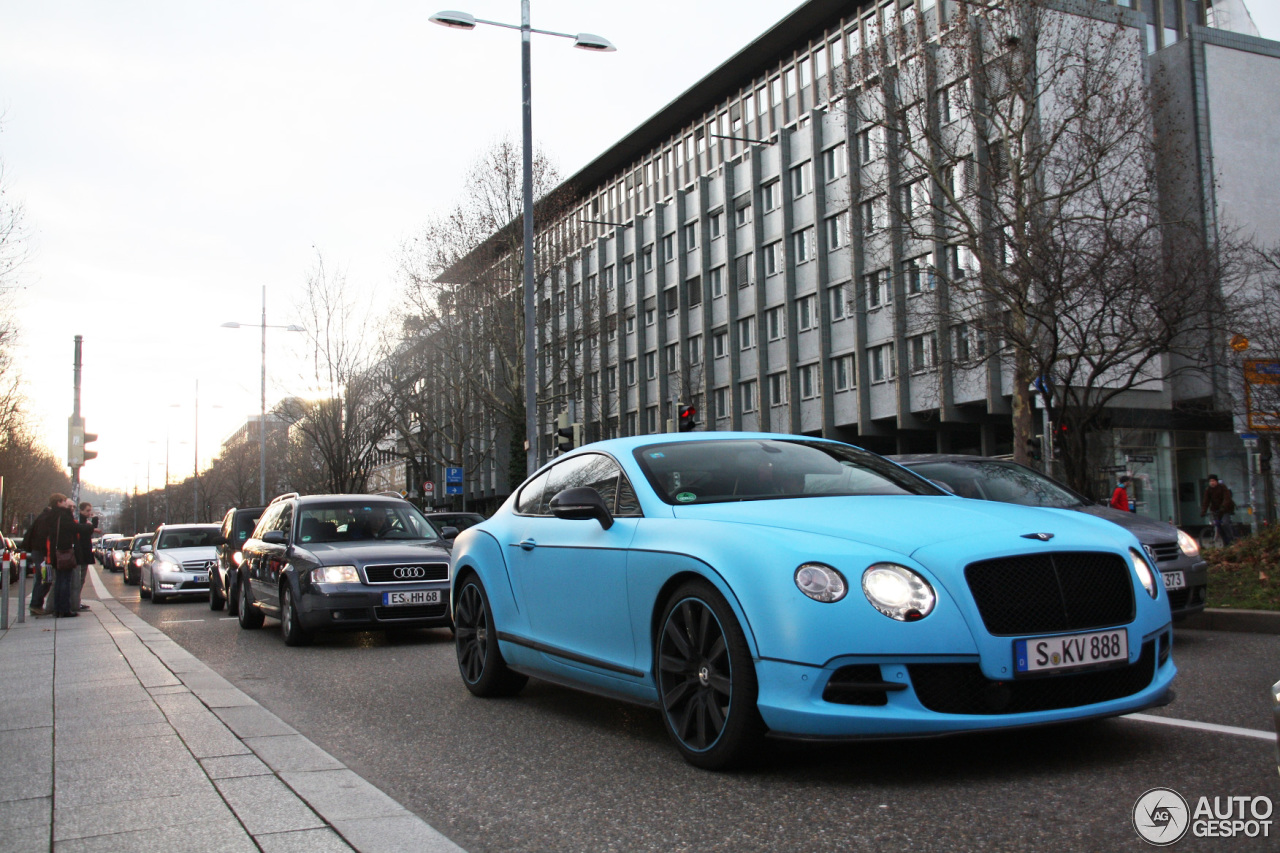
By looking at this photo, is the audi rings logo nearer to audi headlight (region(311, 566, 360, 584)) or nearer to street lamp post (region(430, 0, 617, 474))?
audi headlight (region(311, 566, 360, 584))

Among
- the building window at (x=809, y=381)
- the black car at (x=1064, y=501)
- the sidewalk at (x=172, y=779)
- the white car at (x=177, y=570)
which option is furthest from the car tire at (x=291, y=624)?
the building window at (x=809, y=381)

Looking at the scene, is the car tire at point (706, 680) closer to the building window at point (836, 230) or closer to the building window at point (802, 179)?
the building window at point (836, 230)

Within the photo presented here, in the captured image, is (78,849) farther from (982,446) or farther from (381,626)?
(982,446)

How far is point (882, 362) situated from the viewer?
4631cm

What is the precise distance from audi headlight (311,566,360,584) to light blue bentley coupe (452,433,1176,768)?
231 inches

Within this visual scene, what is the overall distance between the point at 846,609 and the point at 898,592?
20 cm

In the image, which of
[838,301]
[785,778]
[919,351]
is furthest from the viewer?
[838,301]

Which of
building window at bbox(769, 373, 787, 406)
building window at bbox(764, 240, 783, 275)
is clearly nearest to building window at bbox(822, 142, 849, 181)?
building window at bbox(764, 240, 783, 275)

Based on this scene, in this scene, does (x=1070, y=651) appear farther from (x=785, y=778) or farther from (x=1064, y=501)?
(x=1064, y=501)

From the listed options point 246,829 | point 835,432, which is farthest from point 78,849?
point 835,432

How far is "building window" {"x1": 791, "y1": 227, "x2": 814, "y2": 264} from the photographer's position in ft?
165

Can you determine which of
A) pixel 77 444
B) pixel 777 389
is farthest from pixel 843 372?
pixel 77 444

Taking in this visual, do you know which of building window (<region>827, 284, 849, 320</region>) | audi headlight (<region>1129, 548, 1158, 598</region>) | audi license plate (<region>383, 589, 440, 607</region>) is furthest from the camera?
building window (<region>827, 284, 849, 320</region>)

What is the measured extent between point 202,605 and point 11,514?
61.9 metres
